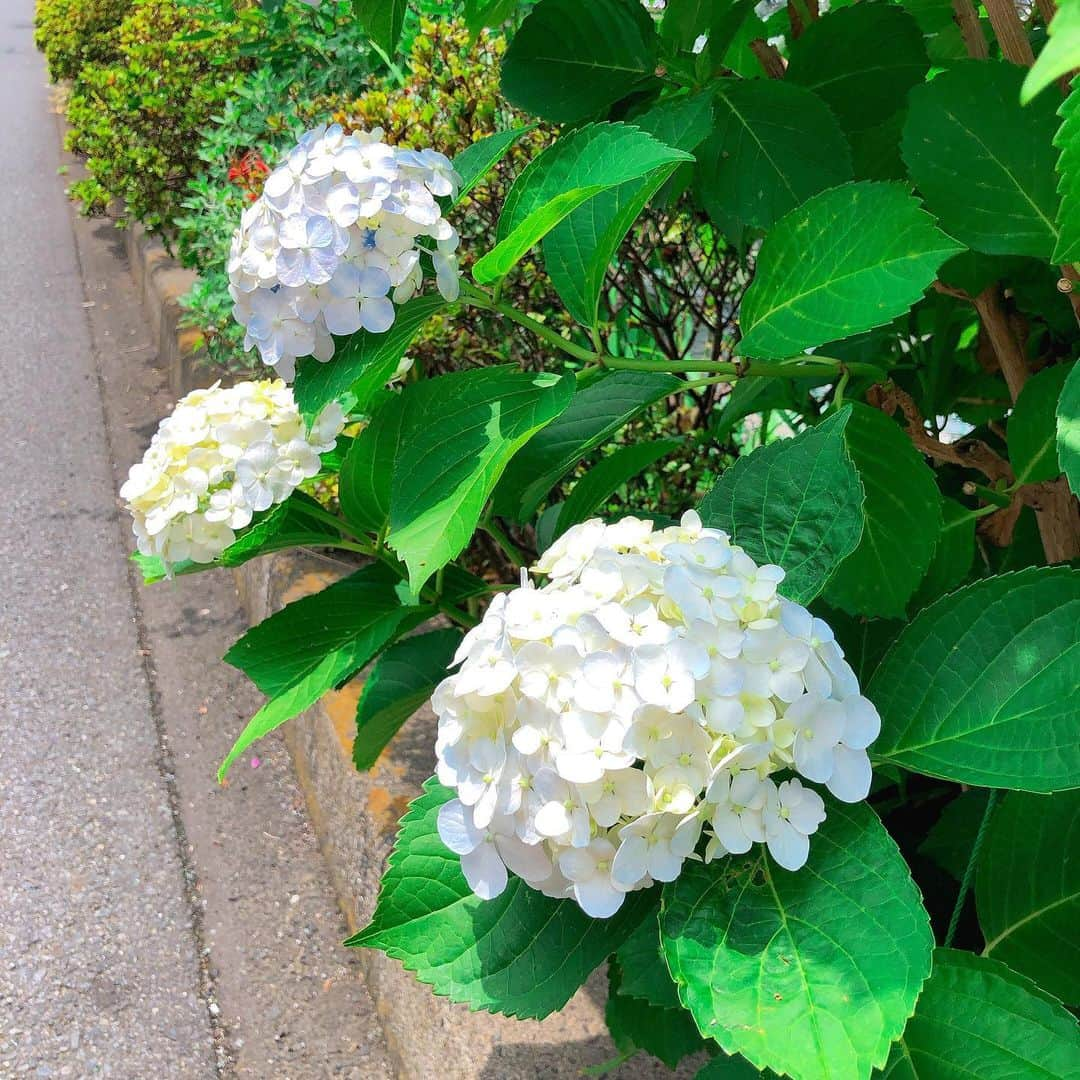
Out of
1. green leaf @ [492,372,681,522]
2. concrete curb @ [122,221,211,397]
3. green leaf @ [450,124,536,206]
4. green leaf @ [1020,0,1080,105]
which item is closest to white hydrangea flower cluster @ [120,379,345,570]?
green leaf @ [492,372,681,522]

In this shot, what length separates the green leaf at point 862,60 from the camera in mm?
1310

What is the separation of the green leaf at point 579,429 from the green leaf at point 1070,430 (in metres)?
0.43

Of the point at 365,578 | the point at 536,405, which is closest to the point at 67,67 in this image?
the point at 365,578

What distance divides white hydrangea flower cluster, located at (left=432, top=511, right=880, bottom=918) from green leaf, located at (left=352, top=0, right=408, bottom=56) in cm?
64

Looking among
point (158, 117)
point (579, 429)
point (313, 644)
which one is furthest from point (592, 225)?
point (158, 117)

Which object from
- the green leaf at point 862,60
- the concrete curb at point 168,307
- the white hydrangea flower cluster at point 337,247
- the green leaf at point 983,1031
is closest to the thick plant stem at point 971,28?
the green leaf at point 862,60

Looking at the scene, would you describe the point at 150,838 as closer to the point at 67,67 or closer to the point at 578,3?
the point at 578,3

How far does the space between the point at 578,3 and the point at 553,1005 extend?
41.1 inches

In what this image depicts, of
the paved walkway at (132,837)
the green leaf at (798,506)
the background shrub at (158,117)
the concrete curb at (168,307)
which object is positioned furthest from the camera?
the background shrub at (158,117)

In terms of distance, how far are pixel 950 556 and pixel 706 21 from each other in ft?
2.22

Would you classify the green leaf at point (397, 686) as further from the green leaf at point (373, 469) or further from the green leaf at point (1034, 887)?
the green leaf at point (1034, 887)

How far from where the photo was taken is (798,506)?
103cm

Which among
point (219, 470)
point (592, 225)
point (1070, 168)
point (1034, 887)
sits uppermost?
point (1070, 168)

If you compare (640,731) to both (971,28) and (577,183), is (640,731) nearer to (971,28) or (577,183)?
(577,183)
